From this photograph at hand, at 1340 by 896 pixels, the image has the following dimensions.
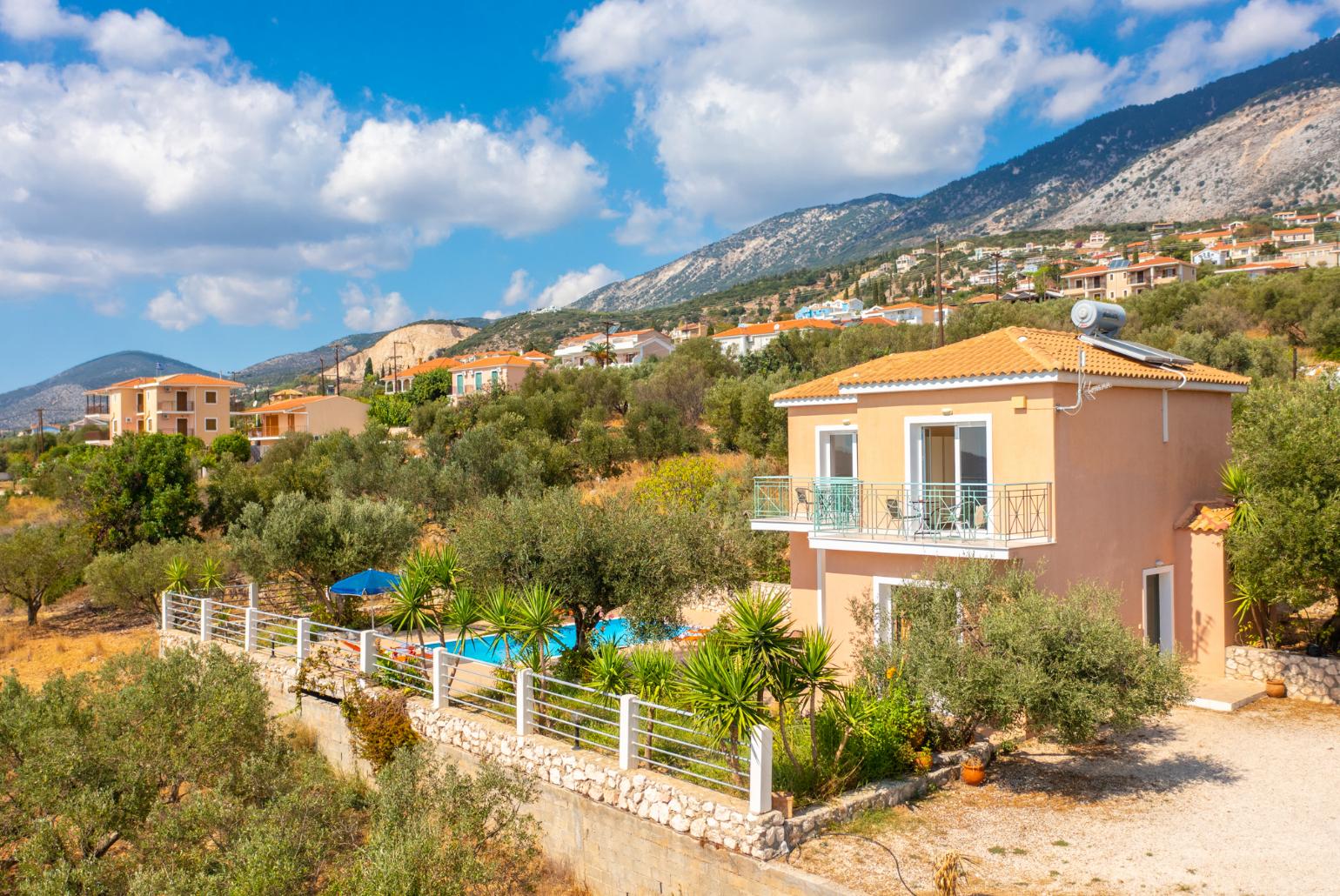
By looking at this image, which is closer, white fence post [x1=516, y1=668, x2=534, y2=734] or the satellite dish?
white fence post [x1=516, y1=668, x2=534, y2=734]

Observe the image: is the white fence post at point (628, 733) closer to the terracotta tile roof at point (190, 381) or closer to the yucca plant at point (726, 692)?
the yucca plant at point (726, 692)

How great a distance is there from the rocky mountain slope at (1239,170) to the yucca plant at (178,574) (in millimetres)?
164107

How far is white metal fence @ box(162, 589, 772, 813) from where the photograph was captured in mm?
→ 10820

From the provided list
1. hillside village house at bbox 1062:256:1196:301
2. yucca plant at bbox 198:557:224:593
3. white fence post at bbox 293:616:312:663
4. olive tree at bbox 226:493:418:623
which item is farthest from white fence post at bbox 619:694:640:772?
hillside village house at bbox 1062:256:1196:301

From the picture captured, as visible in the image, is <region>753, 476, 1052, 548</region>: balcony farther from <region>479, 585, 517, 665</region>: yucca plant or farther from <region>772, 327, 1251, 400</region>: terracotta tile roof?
<region>479, 585, 517, 665</region>: yucca plant

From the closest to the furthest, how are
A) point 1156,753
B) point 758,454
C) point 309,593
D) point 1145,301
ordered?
1. point 1156,753
2. point 309,593
3. point 758,454
4. point 1145,301

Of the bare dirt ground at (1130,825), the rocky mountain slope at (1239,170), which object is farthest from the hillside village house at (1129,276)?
the bare dirt ground at (1130,825)

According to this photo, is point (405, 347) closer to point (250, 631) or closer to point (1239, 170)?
point (1239, 170)

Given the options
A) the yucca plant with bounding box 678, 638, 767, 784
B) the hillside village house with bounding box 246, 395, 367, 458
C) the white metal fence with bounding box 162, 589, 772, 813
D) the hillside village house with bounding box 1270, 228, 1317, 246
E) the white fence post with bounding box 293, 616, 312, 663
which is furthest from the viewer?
the hillside village house with bounding box 1270, 228, 1317, 246

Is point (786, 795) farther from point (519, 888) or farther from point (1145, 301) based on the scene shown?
point (1145, 301)

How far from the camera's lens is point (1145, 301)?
55.6 metres

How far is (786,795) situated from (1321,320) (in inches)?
2084

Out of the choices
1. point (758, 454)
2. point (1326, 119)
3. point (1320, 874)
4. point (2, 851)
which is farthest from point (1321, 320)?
point (1326, 119)

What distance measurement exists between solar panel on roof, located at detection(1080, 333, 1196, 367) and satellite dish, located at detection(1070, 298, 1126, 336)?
0.22 meters
